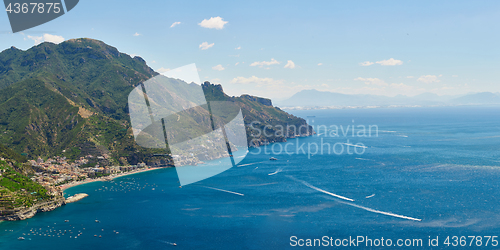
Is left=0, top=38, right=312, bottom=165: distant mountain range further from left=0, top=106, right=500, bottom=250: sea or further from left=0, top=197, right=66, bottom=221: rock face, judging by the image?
left=0, top=197, right=66, bottom=221: rock face

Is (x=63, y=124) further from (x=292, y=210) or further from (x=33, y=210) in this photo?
(x=292, y=210)

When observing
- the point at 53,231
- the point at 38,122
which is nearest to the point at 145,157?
the point at 38,122

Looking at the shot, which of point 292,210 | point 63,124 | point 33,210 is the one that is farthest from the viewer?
point 63,124

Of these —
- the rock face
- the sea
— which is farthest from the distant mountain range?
the rock face

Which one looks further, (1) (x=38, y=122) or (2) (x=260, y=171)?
(1) (x=38, y=122)

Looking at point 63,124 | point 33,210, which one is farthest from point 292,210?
point 63,124

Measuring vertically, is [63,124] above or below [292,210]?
above

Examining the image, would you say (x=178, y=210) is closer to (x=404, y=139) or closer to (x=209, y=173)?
(x=209, y=173)
